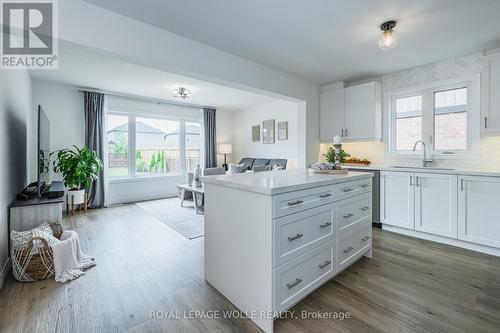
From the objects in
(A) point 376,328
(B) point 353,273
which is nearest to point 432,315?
(A) point 376,328

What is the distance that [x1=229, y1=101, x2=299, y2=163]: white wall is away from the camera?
575cm

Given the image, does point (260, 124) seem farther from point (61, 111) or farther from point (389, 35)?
point (61, 111)

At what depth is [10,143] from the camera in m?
2.63

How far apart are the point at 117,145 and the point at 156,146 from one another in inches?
36.7

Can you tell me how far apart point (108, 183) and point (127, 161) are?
71 centimetres

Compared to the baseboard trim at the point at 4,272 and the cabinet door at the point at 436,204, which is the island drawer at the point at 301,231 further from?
the baseboard trim at the point at 4,272

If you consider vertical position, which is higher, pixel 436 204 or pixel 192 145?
pixel 192 145

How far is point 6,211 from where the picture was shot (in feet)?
7.57

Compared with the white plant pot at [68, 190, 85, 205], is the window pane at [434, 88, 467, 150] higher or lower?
higher

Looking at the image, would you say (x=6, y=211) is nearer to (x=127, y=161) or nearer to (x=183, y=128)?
(x=127, y=161)

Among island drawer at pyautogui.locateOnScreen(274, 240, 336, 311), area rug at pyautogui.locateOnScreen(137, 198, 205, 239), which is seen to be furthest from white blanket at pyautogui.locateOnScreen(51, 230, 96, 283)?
island drawer at pyautogui.locateOnScreen(274, 240, 336, 311)

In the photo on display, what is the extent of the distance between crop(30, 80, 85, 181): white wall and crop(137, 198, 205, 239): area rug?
197 centimetres

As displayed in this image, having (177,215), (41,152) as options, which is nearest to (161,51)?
(41,152)

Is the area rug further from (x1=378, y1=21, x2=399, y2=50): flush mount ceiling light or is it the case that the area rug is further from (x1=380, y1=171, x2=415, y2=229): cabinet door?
(x1=378, y1=21, x2=399, y2=50): flush mount ceiling light
